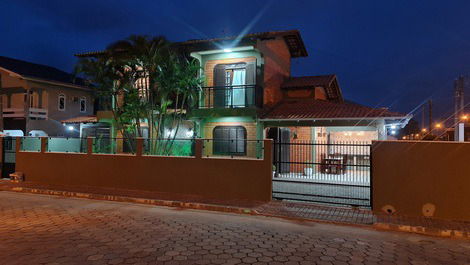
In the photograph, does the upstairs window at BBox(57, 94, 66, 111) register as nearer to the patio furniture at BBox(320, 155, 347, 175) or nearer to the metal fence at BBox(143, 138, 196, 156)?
the metal fence at BBox(143, 138, 196, 156)

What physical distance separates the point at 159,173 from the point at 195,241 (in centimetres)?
553

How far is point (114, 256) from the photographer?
17.5 ft

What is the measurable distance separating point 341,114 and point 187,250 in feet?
35.5

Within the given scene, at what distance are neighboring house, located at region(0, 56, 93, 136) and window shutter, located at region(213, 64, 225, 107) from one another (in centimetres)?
1273

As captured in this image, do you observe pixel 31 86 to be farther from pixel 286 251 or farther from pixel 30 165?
pixel 286 251

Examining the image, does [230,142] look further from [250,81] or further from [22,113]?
[22,113]

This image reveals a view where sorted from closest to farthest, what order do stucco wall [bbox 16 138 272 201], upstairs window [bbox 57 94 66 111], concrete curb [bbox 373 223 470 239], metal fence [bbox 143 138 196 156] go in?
1. concrete curb [bbox 373 223 470 239]
2. stucco wall [bbox 16 138 272 201]
3. metal fence [bbox 143 138 196 156]
4. upstairs window [bbox 57 94 66 111]

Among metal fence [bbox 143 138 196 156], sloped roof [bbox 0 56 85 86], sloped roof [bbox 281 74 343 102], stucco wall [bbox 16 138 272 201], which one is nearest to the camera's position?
stucco wall [bbox 16 138 272 201]

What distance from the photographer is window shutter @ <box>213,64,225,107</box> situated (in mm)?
17172

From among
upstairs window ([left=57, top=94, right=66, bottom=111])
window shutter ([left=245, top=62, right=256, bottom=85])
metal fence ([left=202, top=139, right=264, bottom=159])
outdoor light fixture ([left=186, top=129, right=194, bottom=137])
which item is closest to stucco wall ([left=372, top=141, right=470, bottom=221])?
metal fence ([left=202, top=139, right=264, bottom=159])

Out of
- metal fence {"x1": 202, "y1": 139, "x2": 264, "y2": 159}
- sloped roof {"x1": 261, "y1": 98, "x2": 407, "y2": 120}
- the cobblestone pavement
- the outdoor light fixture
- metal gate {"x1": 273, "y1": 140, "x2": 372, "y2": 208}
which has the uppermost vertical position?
sloped roof {"x1": 261, "y1": 98, "x2": 407, "y2": 120}

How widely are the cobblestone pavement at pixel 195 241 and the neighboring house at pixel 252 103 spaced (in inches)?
303

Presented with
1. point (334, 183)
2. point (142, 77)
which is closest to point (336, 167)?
point (334, 183)

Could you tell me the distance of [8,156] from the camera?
15.1 meters
